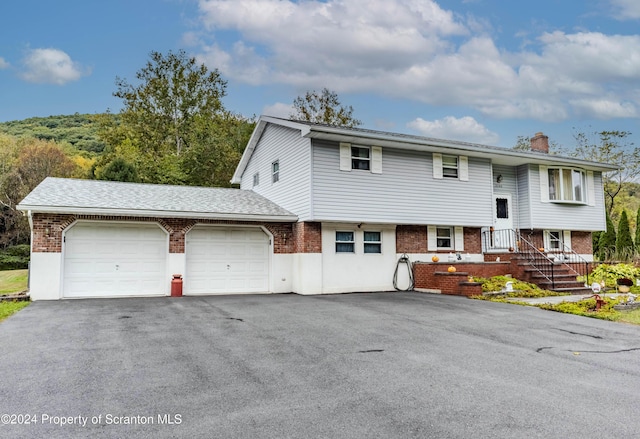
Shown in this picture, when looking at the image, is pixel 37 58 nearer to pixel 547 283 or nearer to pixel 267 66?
pixel 267 66

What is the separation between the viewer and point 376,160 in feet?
50.4

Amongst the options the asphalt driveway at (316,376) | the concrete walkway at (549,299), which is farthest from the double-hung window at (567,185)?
the asphalt driveway at (316,376)

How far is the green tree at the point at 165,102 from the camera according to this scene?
1209 inches

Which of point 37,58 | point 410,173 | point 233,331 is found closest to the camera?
point 233,331

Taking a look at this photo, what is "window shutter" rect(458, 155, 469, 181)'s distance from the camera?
16.8 m

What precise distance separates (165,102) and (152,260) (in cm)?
2067

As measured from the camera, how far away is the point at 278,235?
1534 cm

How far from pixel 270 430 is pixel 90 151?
129 feet

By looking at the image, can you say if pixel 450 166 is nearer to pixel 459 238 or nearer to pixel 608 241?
pixel 459 238

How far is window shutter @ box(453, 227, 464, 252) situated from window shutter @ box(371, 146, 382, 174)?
4134 mm

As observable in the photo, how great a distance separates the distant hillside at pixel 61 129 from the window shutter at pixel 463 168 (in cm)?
3114

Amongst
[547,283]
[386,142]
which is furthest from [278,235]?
[547,283]

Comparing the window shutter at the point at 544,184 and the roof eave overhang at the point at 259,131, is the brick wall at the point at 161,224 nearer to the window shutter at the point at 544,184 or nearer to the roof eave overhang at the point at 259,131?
the roof eave overhang at the point at 259,131

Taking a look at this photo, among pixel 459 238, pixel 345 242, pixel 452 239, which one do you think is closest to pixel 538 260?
pixel 459 238
